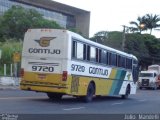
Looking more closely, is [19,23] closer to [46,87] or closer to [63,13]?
[63,13]

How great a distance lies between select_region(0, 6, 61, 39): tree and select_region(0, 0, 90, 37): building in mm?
39910

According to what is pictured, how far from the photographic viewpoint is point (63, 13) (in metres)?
142

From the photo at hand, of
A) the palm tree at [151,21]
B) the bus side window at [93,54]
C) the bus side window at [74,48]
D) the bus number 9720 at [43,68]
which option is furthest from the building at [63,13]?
the bus number 9720 at [43,68]

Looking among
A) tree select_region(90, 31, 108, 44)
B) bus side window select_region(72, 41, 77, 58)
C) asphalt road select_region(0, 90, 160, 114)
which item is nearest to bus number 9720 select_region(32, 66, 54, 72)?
bus side window select_region(72, 41, 77, 58)

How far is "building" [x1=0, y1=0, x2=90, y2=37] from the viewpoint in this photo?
426ft

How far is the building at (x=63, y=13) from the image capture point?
426 ft

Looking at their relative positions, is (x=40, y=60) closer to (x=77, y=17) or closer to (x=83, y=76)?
(x=83, y=76)

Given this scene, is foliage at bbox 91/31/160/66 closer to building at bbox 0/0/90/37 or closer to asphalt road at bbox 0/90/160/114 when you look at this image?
building at bbox 0/0/90/37

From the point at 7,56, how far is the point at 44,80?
97.0 ft

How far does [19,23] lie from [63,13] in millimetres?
60060

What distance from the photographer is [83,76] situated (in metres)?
24.3

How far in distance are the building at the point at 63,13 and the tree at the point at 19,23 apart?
131ft

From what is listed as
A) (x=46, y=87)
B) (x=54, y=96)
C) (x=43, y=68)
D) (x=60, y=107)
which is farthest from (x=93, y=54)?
(x=60, y=107)

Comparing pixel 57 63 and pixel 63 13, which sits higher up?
pixel 63 13
